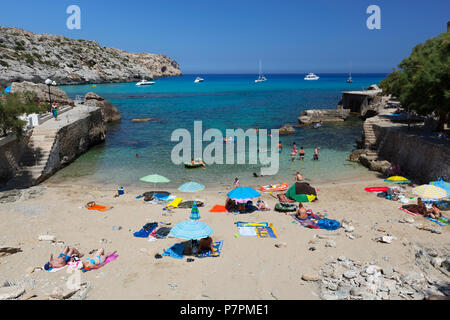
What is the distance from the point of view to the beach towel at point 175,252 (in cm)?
1070

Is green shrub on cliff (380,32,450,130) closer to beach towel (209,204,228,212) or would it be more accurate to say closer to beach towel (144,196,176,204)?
beach towel (209,204,228,212)

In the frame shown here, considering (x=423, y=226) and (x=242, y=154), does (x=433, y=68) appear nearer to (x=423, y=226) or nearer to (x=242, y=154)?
(x=423, y=226)

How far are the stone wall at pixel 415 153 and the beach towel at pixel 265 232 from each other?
33.0 ft

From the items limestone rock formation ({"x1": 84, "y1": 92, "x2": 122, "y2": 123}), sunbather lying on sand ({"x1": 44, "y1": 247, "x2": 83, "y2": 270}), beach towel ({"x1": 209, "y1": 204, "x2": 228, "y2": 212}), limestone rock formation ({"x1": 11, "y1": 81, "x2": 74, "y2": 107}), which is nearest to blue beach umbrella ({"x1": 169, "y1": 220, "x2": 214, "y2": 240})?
sunbather lying on sand ({"x1": 44, "y1": 247, "x2": 83, "y2": 270})

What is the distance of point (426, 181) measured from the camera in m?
18.0

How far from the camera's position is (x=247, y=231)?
12.7 m

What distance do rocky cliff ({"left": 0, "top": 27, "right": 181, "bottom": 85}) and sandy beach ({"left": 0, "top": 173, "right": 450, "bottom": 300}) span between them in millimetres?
72270

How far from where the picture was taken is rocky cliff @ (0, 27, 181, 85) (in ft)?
286

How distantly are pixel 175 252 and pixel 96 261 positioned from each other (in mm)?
2384

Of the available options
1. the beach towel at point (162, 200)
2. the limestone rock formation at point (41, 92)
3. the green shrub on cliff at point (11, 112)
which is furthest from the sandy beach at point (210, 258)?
the limestone rock formation at point (41, 92)

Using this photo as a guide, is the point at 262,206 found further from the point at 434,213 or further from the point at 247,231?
the point at 434,213

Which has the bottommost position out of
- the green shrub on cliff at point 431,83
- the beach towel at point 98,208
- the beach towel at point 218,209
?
the beach towel at point 218,209

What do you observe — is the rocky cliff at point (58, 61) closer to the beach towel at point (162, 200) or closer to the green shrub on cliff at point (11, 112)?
the green shrub on cliff at point (11, 112)
